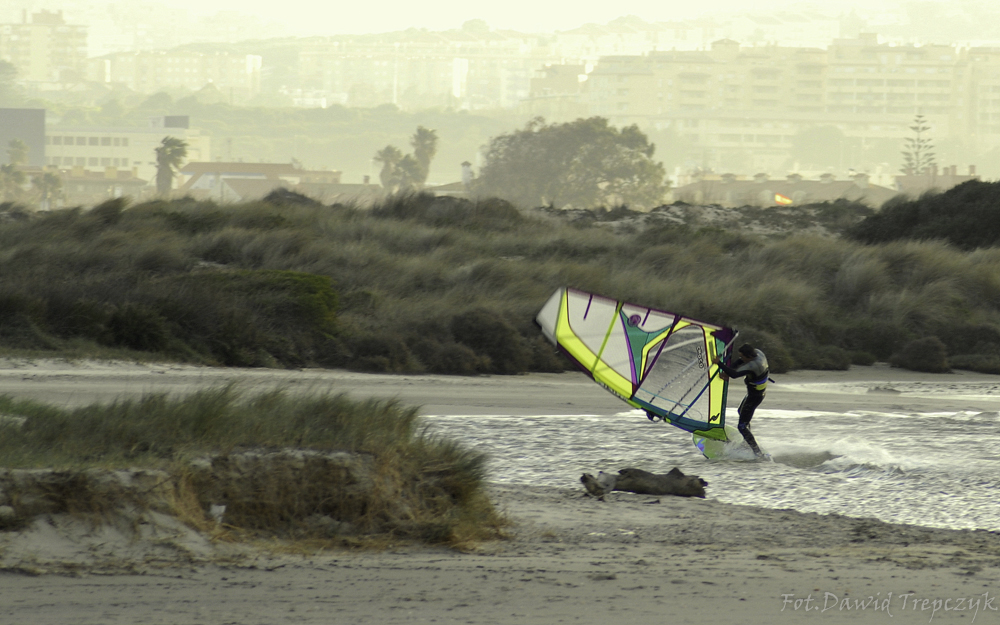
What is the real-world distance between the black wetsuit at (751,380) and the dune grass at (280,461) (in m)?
3.86

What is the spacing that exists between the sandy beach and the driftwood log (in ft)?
1.81

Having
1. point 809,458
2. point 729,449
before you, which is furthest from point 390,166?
point 809,458

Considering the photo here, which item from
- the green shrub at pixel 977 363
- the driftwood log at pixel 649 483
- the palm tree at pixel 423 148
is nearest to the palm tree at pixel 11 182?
the palm tree at pixel 423 148

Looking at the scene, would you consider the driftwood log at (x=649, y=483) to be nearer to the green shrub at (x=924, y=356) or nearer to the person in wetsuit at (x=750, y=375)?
the person in wetsuit at (x=750, y=375)

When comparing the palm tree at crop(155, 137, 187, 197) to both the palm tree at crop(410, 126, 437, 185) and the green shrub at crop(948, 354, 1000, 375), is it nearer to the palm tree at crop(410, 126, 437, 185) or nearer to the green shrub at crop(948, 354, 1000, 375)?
the palm tree at crop(410, 126, 437, 185)

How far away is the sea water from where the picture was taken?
386 inches

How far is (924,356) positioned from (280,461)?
16.6m

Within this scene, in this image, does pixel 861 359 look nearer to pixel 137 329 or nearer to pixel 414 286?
pixel 414 286

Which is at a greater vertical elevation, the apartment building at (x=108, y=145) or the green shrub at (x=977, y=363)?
the apartment building at (x=108, y=145)

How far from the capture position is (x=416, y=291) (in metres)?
23.0

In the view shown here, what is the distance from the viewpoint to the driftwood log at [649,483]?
9.70 meters

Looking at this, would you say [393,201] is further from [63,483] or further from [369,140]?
[369,140]

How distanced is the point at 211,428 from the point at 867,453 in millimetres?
7329

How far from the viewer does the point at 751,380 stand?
37.3ft
